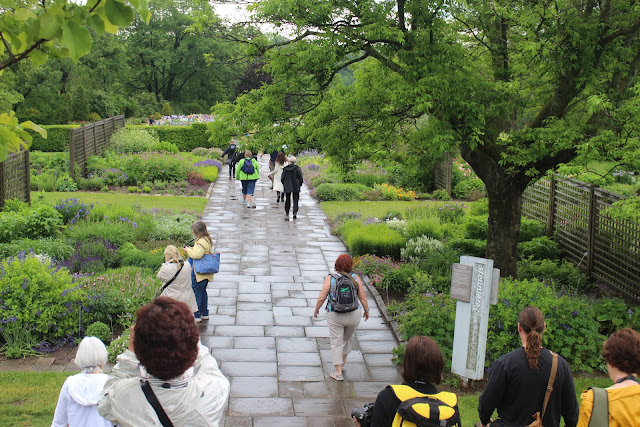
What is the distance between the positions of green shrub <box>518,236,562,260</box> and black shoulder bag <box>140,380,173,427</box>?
31.6 feet

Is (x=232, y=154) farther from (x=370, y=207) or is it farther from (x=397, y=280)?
(x=397, y=280)

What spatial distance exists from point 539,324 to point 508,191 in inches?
225

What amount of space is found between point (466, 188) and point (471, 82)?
40.7 ft

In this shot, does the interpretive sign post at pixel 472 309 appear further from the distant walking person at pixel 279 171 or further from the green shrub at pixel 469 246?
the distant walking person at pixel 279 171

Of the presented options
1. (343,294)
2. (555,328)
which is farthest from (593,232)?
(343,294)

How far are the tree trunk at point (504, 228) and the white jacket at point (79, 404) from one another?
707 centimetres

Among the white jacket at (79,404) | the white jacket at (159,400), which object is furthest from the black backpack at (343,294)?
the white jacket at (159,400)

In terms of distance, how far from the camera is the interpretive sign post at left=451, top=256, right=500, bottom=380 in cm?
657

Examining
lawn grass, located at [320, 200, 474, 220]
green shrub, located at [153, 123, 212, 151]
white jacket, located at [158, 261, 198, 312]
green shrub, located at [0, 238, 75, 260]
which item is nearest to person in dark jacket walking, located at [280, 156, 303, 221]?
lawn grass, located at [320, 200, 474, 220]

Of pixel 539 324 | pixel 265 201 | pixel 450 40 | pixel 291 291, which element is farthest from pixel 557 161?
pixel 265 201

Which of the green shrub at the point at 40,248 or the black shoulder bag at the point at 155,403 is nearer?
the black shoulder bag at the point at 155,403

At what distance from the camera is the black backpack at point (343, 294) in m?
6.81

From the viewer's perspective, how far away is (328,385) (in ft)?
22.6

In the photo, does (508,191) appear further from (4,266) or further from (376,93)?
(4,266)
